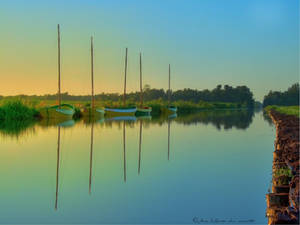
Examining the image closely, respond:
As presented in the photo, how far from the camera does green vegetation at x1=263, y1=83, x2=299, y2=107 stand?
101m

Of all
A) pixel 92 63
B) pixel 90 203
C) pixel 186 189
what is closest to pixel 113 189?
pixel 90 203

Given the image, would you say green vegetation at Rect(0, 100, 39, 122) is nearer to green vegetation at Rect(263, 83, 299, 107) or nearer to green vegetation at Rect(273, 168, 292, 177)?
green vegetation at Rect(273, 168, 292, 177)

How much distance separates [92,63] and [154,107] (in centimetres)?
1531

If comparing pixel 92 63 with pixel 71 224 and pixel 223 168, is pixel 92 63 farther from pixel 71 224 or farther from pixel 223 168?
pixel 71 224

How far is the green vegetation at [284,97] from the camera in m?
101

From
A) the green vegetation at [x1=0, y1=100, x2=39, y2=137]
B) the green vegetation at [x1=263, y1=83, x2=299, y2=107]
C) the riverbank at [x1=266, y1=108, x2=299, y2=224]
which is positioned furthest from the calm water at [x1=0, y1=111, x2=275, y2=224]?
the green vegetation at [x1=263, y1=83, x2=299, y2=107]

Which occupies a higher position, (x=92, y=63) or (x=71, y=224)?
(x=92, y=63)

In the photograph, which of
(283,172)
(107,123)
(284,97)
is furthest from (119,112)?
(284,97)

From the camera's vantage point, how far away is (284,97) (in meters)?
103

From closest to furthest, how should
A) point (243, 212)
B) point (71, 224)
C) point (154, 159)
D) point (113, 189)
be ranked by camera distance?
point (71, 224)
point (243, 212)
point (113, 189)
point (154, 159)

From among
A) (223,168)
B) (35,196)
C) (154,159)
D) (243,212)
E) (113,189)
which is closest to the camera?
(243,212)

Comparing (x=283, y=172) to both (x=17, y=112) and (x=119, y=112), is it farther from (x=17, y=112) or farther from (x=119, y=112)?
(x=119, y=112)

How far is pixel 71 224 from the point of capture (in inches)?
155

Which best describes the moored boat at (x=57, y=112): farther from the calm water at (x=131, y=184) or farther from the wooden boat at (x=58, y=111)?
the calm water at (x=131, y=184)
